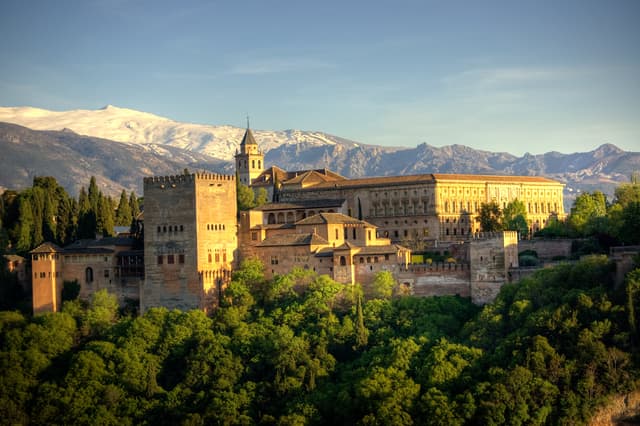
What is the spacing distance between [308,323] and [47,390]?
16037 millimetres

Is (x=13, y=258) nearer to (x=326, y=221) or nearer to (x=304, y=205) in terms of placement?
(x=326, y=221)

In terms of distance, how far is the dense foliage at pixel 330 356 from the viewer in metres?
53.1

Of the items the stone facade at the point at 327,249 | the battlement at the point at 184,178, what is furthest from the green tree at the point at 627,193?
the battlement at the point at 184,178

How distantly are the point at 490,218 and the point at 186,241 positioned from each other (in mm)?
28558

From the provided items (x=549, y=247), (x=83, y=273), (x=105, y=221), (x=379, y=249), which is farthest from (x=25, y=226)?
(x=549, y=247)

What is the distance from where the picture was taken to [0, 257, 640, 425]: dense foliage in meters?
53.1

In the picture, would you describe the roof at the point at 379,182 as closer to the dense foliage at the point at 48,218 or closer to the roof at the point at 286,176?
the roof at the point at 286,176

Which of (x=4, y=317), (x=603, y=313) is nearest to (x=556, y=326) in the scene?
(x=603, y=313)

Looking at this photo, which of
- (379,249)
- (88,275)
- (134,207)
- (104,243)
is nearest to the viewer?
(379,249)

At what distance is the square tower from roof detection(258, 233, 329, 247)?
9.15 ft

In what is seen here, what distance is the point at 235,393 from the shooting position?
58.2 meters

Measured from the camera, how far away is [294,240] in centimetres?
6912

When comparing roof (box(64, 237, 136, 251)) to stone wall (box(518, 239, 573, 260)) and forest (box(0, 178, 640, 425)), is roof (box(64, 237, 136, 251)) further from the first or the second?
stone wall (box(518, 239, 573, 260))

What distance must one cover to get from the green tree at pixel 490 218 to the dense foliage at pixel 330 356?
70.0ft
